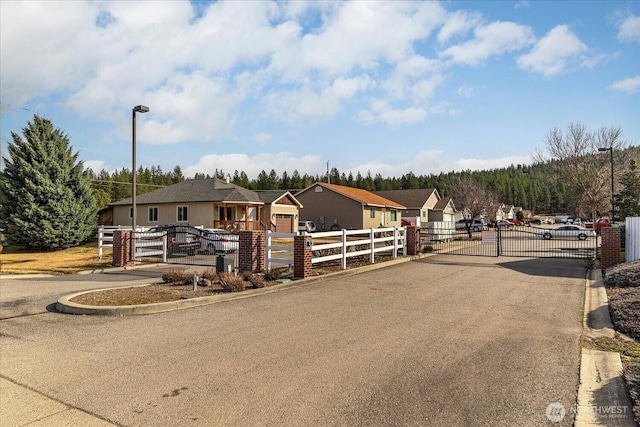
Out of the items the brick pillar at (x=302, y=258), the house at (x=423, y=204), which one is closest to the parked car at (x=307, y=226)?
the house at (x=423, y=204)

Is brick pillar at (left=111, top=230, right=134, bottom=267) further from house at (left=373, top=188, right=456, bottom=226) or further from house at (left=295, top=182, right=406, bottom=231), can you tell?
house at (left=373, top=188, right=456, bottom=226)

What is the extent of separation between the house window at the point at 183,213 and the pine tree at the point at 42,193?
7.66 m

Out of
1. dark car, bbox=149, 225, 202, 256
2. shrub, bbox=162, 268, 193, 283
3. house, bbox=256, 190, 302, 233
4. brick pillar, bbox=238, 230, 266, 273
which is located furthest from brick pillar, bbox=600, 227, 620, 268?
house, bbox=256, 190, 302, 233

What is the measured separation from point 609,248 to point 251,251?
12.7 metres

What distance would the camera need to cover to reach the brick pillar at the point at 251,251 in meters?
13.9

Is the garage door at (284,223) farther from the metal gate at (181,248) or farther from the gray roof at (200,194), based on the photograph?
the metal gate at (181,248)

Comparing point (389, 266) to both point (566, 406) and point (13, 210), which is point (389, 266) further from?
point (13, 210)

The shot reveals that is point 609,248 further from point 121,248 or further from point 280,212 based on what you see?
point 280,212

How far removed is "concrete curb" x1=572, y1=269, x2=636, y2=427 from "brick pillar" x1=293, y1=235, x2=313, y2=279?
24.0 ft

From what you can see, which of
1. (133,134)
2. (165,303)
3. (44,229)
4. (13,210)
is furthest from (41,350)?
(13,210)

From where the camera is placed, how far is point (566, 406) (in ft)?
14.2

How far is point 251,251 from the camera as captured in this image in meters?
13.9

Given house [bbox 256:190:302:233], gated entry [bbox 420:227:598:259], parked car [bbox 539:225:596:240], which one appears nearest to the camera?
gated entry [bbox 420:227:598:259]

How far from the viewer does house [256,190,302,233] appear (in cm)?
4047
